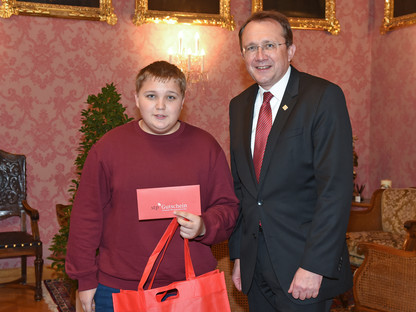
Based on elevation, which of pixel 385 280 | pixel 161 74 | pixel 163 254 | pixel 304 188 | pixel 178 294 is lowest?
pixel 385 280

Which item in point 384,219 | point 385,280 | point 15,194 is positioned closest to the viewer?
point 385,280

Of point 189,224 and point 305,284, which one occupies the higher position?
point 189,224

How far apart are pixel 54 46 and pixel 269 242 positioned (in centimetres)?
411

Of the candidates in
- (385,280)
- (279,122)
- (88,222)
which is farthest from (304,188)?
(385,280)

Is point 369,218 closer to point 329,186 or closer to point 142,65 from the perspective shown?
point 142,65

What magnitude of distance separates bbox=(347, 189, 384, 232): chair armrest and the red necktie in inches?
150

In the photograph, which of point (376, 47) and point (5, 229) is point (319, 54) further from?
point (5, 229)

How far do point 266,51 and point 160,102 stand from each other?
503 mm

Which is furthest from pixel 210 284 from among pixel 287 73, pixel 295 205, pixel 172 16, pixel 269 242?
pixel 172 16

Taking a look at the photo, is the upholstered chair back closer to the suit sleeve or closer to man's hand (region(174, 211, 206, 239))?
the suit sleeve

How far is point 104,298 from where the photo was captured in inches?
74.9

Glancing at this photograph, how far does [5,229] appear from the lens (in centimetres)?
526

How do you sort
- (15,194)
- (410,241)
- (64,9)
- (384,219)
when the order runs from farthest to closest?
(384,219)
(64,9)
(15,194)
(410,241)

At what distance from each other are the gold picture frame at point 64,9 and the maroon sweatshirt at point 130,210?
12.4 feet
